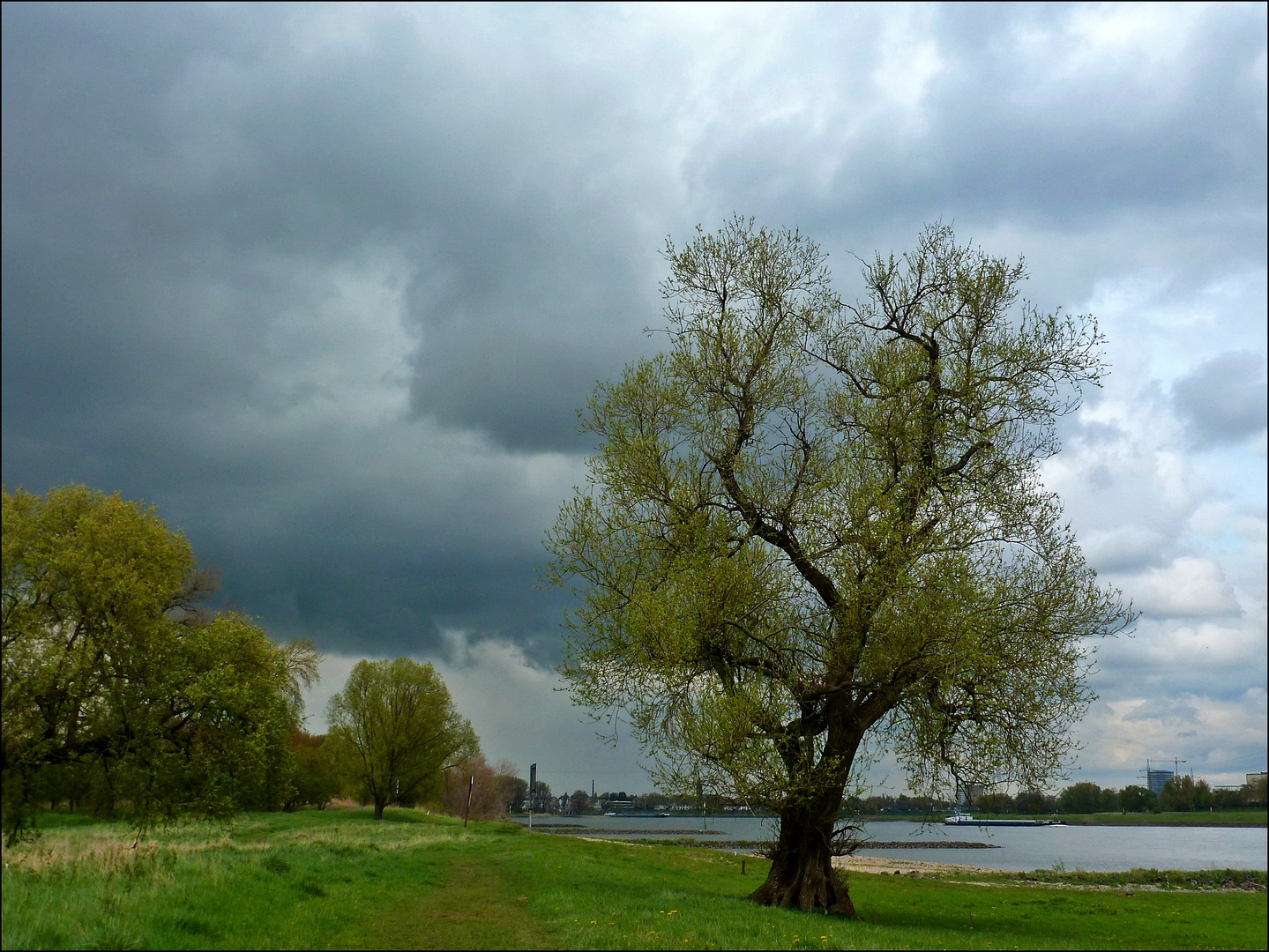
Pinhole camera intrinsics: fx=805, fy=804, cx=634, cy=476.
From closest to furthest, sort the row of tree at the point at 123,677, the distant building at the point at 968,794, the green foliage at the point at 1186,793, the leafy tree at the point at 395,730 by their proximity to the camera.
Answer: the row of tree at the point at 123,677 → the distant building at the point at 968,794 → the green foliage at the point at 1186,793 → the leafy tree at the point at 395,730

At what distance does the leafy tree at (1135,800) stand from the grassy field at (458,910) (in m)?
37.2

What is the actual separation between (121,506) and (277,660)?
1429 centimetres

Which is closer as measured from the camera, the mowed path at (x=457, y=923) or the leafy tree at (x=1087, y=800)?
the mowed path at (x=457, y=923)

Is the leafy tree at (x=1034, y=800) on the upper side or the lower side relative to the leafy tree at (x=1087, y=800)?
upper

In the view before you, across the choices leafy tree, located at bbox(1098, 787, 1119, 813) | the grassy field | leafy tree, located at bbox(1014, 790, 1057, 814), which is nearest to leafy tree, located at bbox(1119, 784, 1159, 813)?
leafy tree, located at bbox(1098, 787, 1119, 813)

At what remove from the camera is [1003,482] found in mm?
21219

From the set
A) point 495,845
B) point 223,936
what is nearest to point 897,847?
point 495,845

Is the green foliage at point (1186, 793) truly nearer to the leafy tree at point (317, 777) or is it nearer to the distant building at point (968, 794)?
the distant building at point (968, 794)

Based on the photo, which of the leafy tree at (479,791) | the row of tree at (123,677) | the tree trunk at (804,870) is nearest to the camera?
the row of tree at (123,677)

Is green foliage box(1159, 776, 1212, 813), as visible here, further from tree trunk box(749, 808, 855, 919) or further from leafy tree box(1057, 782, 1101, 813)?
tree trunk box(749, 808, 855, 919)

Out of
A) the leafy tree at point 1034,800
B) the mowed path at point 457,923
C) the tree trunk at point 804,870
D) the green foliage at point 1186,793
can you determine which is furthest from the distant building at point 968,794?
the green foliage at point 1186,793

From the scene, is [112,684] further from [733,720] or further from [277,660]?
[733,720]

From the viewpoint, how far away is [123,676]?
2267 cm

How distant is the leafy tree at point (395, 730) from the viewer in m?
75.6
